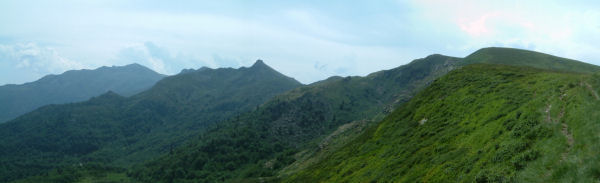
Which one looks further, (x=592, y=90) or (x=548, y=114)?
(x=548, y=114)

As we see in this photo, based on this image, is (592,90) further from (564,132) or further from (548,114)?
(564,132)

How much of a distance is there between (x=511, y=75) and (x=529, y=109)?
36535 mm

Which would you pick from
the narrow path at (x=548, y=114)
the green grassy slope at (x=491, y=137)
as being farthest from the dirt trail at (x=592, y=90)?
the narrow path at (x=548, y=114)

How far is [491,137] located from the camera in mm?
38000

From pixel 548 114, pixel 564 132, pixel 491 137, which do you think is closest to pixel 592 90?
pixel 548 114

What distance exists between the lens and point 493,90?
201 ft

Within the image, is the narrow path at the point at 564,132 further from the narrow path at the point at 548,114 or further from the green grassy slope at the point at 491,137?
the narrow path at the point at 548,114

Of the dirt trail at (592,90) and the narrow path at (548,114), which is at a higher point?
the dirt trail at (592,90)

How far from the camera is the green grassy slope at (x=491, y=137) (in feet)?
84.0

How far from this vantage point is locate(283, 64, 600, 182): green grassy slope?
84.0 ft

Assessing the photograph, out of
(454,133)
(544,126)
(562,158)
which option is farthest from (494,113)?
(562,158)

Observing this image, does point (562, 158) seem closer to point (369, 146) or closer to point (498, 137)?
point (498, 137)

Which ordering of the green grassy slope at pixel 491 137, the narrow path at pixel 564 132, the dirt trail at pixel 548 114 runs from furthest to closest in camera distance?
the dirt trail at pixel 548 114 < the green grassy slope at pixel 491 137 < the narrow path at pixel 564 132

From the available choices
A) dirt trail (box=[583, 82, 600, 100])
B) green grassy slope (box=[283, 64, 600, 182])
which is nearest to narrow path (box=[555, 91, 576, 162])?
green grassy slope (box=[283, 64, 600, 182])
